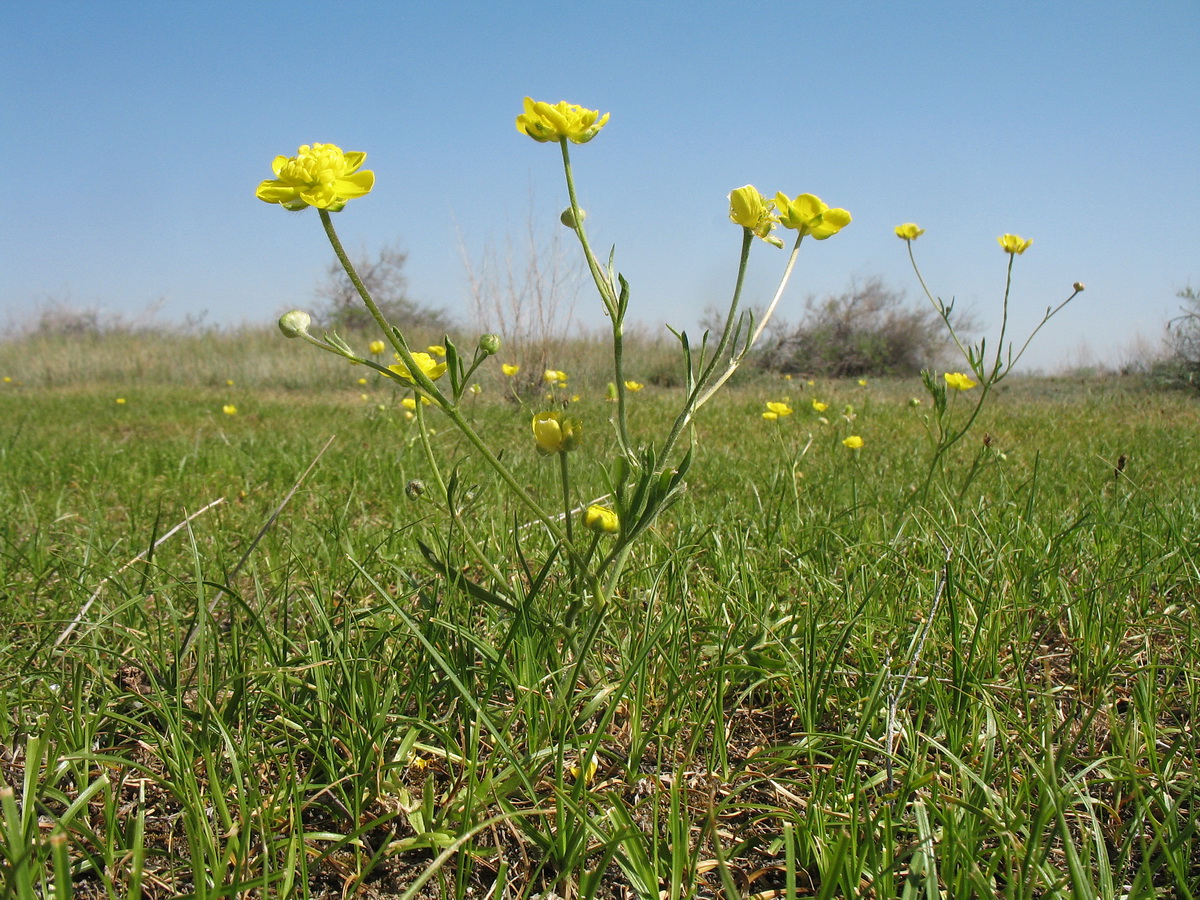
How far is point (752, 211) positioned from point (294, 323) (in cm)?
57

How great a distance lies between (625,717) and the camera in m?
1.03

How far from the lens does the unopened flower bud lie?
0.87 meters

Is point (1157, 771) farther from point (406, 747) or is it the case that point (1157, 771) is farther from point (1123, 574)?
point (406, 747)

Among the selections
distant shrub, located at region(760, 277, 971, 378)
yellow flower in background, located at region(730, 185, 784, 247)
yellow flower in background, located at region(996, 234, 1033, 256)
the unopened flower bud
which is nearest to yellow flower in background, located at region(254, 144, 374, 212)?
the unopened flower bud

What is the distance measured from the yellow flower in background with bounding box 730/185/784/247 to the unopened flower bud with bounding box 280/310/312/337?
1.76 ft

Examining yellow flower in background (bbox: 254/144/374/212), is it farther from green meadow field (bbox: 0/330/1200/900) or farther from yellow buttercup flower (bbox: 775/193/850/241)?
yellow buttercup flower (bbox: 775/193/850/241)

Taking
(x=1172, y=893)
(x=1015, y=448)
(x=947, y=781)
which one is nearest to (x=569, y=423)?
(x=947, y=781)

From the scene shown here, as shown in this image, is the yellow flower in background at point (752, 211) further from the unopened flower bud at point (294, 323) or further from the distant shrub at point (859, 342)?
the distant shrub at point (859, 342)

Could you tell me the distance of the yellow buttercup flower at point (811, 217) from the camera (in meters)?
0.93

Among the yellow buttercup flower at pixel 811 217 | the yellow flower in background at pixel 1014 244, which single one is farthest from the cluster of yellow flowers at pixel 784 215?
the yellow flower in background at pixel 1014 244

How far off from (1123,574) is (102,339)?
15.1 m

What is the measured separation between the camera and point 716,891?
74 cm

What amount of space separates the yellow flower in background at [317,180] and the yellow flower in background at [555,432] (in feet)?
1.02

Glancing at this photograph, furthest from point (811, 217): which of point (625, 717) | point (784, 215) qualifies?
point (625, 717)
